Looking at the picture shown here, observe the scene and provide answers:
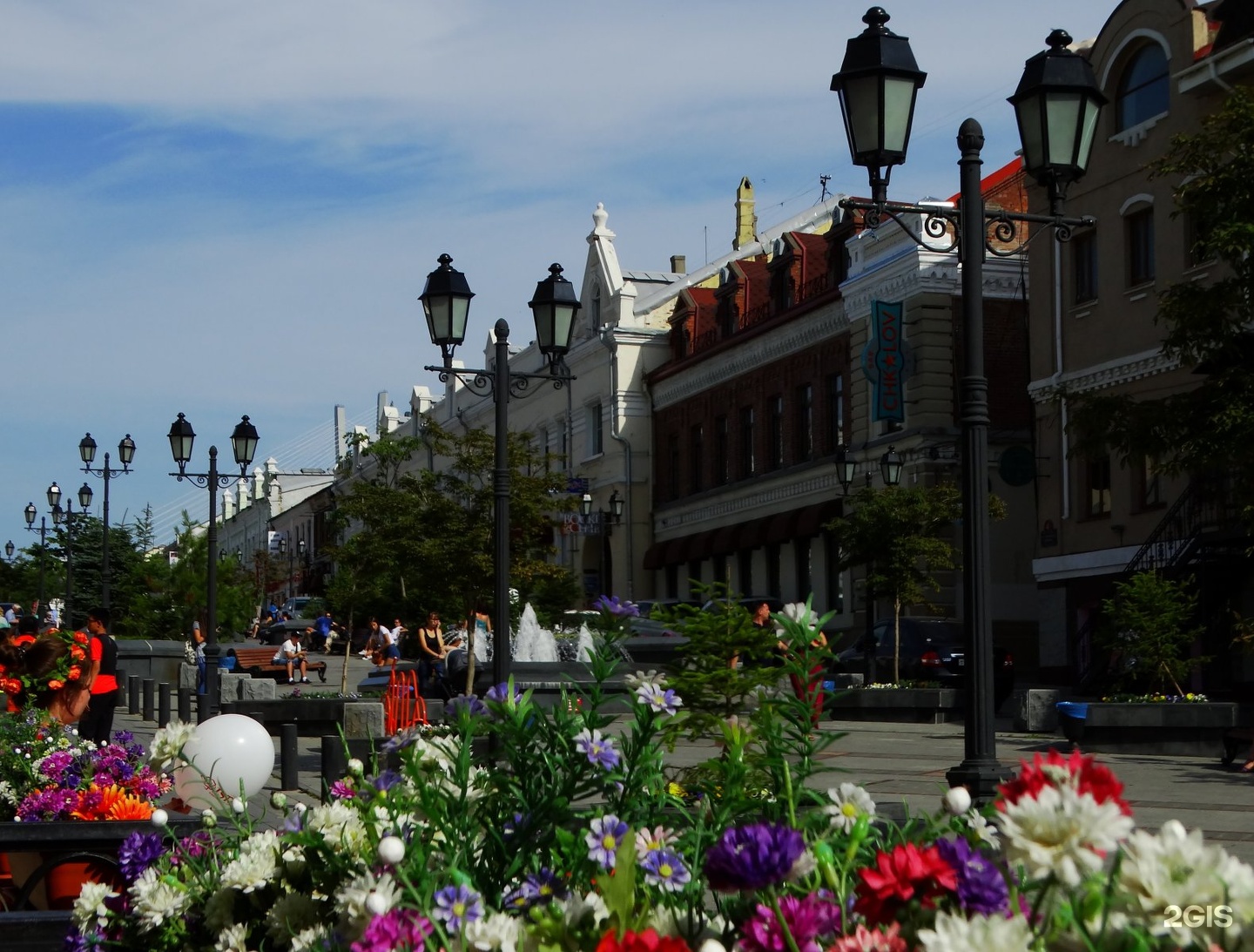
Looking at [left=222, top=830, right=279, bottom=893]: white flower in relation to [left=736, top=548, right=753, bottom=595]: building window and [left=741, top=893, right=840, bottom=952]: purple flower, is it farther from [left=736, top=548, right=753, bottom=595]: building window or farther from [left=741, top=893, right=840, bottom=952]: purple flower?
[left=736, top=548, right=753, bottom=595]: building window

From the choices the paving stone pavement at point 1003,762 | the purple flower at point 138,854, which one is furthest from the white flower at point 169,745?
the paving stone pavement at point 1003,762

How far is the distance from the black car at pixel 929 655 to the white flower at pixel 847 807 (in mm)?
25952

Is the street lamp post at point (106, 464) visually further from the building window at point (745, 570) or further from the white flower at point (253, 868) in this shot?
the white flower at point (253, 868)

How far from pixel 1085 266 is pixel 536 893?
105 ft

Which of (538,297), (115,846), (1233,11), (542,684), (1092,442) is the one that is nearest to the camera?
(115,846)

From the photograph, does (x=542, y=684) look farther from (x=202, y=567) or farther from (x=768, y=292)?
(x=768, y=292)

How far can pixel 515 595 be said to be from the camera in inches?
1277

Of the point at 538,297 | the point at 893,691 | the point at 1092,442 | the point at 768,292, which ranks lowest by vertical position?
the point at 893,691

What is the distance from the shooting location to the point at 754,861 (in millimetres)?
2682

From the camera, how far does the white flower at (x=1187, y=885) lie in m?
2.36

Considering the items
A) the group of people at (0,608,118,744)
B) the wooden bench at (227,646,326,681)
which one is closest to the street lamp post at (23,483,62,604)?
the wooden bench at (227,646,326,681)

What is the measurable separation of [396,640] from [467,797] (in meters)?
38.0

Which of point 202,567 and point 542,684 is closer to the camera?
point 542,684

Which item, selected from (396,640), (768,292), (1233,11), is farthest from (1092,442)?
(768,292)
